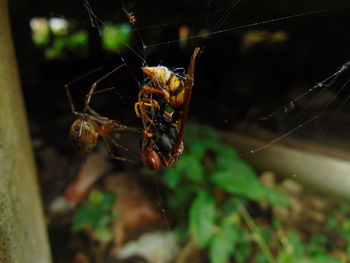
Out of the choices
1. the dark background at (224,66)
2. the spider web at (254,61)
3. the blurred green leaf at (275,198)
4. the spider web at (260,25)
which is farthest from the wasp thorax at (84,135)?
the blurred green leaf at (275,198)

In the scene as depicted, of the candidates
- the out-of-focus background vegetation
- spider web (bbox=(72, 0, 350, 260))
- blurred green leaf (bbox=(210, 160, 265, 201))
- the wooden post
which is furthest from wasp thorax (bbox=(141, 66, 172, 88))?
blurred green leaf (bbox=(210, 160, 265, 201))

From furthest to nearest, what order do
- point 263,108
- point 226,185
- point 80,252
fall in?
1. point 263,108
2. point 80,252
3. point 226,185

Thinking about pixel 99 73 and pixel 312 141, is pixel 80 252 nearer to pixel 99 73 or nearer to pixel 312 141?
pixel 99 73

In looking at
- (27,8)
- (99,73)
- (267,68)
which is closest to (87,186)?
(99,73)

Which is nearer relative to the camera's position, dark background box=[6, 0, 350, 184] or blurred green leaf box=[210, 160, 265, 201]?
blurred green leaf box=[210, 160, 265, 201]

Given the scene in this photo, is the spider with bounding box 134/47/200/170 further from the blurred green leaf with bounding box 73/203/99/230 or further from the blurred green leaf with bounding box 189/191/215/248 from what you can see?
the blurred green leaf with bounding box 73/203/99/230

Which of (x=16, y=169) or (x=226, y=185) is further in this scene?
(x=226, y=185)
